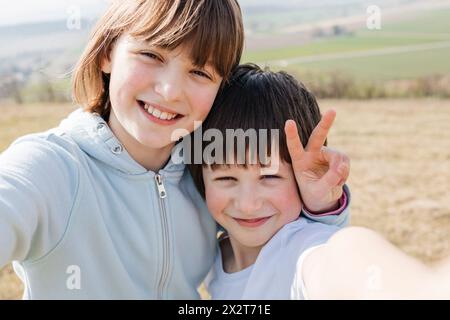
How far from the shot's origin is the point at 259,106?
6.52ft

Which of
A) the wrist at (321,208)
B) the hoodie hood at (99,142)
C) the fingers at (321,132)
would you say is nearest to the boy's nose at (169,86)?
the hoodie hood at (99,142)

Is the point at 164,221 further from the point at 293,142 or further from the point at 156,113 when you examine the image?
the point at 293,142

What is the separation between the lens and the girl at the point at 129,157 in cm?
177

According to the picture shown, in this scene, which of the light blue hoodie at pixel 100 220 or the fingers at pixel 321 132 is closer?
the light blue hoodie at pixel 100 220

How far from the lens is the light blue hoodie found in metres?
1.68

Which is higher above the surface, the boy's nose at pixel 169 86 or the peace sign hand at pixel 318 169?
the boy's nose at pixel 169 86

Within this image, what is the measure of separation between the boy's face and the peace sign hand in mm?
39

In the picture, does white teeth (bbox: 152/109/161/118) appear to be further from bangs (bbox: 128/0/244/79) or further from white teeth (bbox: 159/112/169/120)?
bangs (bbox: 128/0/244/79)

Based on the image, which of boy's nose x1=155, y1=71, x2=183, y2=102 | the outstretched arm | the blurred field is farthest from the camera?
the blurred field

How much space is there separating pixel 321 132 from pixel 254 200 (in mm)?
284

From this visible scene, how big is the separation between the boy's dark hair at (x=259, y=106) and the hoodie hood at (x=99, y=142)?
23 cm

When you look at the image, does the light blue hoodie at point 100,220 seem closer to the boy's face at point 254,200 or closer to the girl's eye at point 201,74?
the boy's face at point 254,200

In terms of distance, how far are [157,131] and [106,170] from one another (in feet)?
0.65

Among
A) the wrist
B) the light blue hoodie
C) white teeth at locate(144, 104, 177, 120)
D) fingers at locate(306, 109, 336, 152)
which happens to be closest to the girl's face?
white teeth at locate(144, 104, 177, 120)
